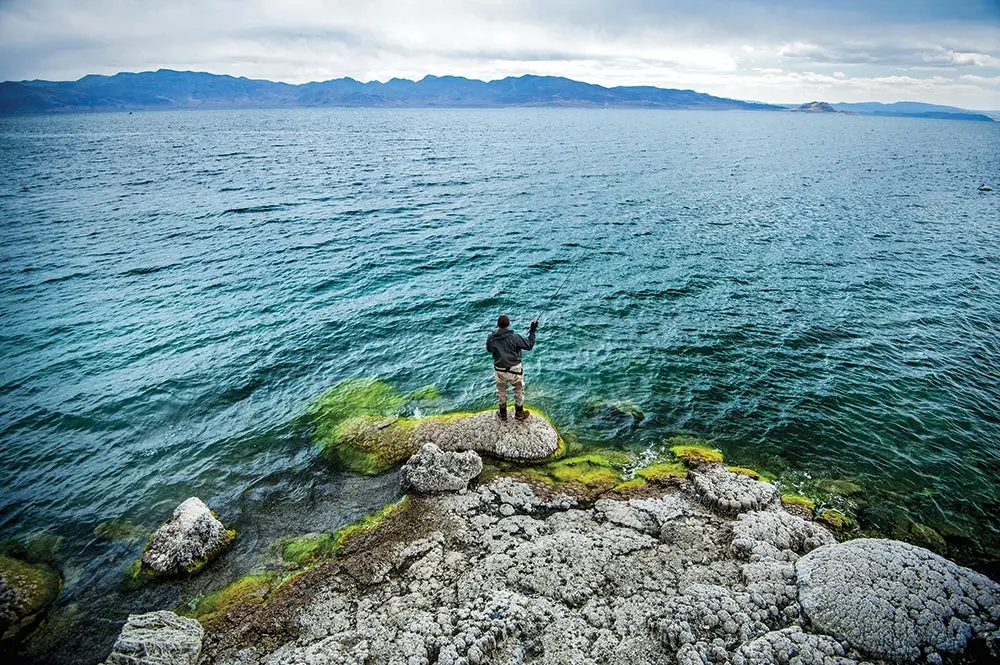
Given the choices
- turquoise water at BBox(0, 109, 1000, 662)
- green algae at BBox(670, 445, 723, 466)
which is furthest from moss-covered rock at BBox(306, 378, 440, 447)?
green algae at BBox(670, 445, 723, 466)

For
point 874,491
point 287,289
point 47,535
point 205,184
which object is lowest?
point 47,535

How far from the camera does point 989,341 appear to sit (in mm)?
23938

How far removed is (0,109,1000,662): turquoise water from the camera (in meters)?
15.5

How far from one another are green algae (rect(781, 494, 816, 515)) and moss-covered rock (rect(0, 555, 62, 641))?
20.0m

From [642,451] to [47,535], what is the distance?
61.9 feet

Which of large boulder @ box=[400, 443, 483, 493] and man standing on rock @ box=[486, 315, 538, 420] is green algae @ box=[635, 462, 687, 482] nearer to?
man standing on rock @ box=[486, 315, 538, 420]

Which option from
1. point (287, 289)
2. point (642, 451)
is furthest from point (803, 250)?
point (287, 289)

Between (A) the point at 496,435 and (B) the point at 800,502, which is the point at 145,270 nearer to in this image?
(A) the point at 496,435

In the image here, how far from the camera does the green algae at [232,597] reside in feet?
37.3

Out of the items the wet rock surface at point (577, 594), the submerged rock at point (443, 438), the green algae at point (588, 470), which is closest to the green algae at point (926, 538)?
the wet rock surface at point (577, 594)

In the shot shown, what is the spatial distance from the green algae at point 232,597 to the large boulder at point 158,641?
22.2 inches

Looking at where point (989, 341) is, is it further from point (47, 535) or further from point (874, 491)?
point (47, 535)

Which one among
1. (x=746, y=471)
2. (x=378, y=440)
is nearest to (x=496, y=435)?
(x=378, y=440)

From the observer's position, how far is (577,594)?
10.8 m
